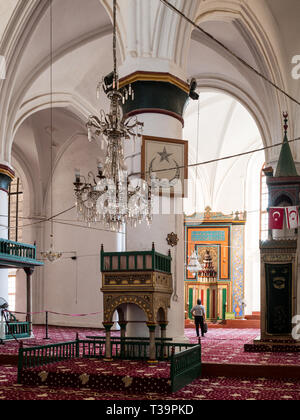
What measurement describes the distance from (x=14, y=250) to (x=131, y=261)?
5.57 m

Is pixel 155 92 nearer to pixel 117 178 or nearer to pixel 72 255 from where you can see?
pixel 117 178

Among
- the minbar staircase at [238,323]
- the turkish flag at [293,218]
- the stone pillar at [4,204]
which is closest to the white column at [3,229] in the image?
the stone pillar at [4,204]

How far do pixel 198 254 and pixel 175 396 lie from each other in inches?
534

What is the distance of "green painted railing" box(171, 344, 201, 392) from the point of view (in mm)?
5559

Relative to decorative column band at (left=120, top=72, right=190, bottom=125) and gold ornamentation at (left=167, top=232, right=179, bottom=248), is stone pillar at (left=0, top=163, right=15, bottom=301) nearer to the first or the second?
decorative column band at (left=120, top=72, right=190, bottom=125)

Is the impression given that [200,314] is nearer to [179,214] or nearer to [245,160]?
[179,214]

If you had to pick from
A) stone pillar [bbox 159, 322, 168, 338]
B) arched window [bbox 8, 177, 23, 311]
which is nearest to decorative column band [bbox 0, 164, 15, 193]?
stone pillar [bbox 159, 322, 168, 338]

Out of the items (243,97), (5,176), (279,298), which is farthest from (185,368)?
(243,97)

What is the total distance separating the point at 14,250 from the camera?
39.2 ft

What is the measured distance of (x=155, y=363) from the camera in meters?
6.71

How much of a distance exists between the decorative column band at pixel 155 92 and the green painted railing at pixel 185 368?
3507 millimetres

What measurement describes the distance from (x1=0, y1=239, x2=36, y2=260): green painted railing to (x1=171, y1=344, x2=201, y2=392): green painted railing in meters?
5.40

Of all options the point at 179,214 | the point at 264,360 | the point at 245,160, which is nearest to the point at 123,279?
the point at 179,214

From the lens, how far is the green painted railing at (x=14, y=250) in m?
11.2
